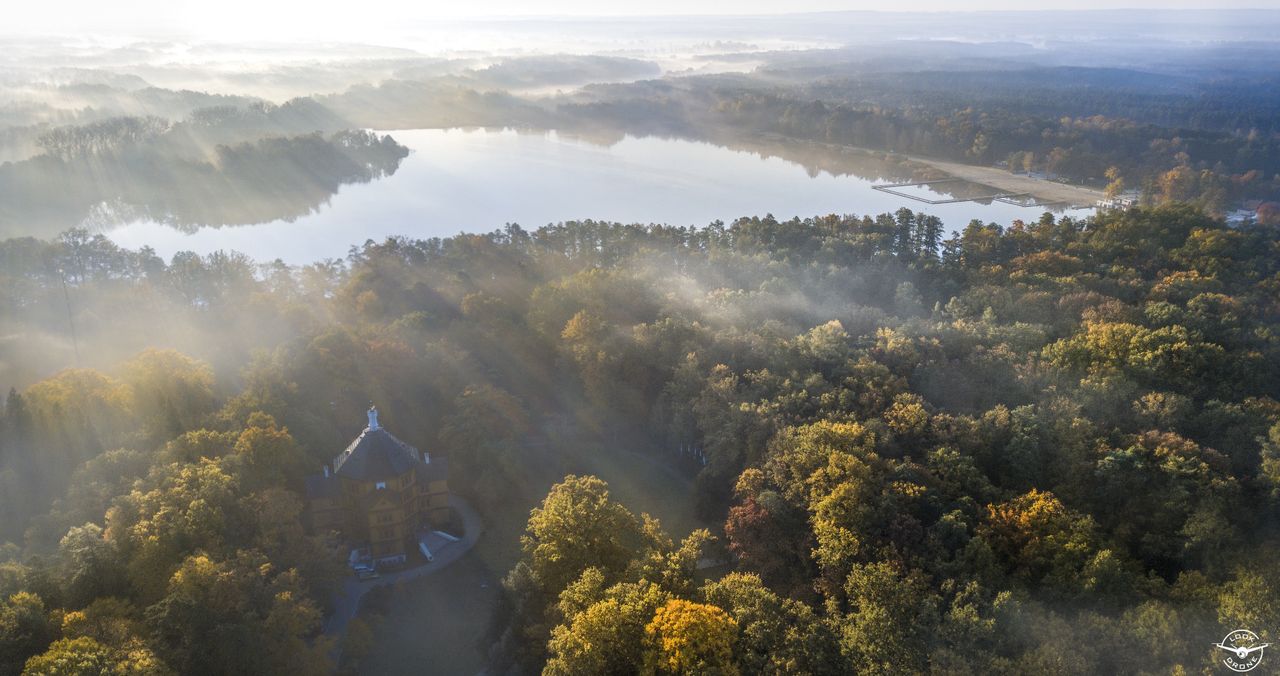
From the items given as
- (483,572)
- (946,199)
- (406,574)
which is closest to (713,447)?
(483,572)

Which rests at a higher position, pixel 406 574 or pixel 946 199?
pixel 946 199

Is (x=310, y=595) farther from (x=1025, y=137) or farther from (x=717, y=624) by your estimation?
(x=1025, y=137)

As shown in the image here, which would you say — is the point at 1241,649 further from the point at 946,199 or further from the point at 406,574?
the point at 946,199

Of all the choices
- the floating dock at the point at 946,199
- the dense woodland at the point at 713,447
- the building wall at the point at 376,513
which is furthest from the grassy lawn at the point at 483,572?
the floating dock at the point at 946,199

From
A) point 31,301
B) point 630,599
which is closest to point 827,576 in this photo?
point 630,599

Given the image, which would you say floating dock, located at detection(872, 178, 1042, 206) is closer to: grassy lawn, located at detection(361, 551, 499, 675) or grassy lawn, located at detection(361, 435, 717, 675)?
grassy lawn, located at detection(361, 435, 717, 675)
